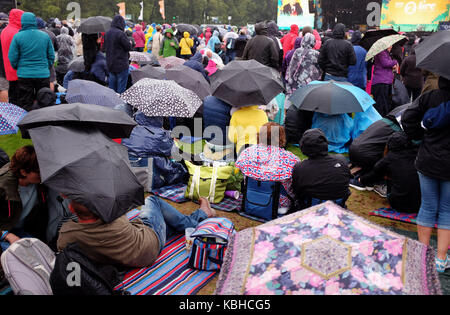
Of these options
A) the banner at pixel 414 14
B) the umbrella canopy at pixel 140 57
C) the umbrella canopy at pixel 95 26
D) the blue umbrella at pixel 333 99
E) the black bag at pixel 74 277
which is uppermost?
the banner at pixel 414 14

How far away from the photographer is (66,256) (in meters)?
2.57

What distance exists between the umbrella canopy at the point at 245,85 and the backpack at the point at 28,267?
3.28m

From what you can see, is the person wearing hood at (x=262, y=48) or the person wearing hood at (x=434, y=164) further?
the person wearing hood at (x=262, y=48)

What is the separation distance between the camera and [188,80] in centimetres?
724

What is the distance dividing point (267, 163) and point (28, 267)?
2417mm

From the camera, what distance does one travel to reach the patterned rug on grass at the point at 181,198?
15.3 feet

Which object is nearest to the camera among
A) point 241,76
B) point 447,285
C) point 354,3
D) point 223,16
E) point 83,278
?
point 83,278

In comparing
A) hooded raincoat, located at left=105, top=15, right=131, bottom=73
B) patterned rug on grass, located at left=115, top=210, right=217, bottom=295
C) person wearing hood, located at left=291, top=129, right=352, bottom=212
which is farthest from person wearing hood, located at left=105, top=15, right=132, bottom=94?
patterned rug on grass, located at left=115, top=210, right=217, bottom=295

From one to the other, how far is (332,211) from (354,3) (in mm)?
29334

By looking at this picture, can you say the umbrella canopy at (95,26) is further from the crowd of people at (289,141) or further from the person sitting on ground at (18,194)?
the person sitting on ground at (18,194)

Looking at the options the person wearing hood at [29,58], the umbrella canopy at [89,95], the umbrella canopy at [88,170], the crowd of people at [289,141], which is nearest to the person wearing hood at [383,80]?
the crowd of people at [289,141]

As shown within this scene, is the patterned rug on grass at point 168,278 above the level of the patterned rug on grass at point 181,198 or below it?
below
